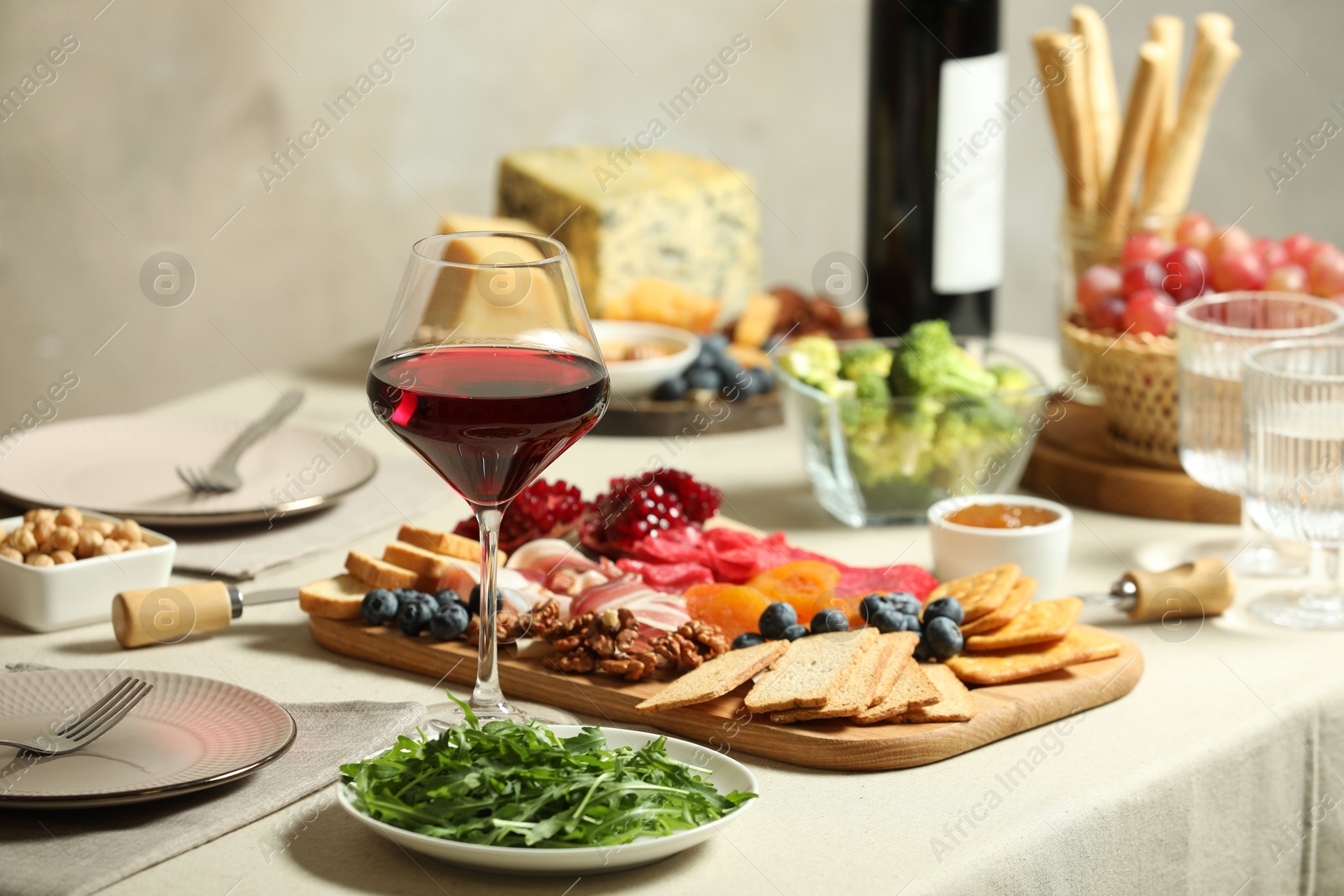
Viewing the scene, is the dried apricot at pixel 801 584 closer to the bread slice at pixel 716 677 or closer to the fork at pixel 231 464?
the bread slice at pixel 716 677

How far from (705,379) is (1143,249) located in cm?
60

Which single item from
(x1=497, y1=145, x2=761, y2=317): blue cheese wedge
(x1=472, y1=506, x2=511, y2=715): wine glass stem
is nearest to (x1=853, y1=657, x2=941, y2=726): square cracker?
(x1=472, y1=506, x2=511, y2=715): wine glass stem

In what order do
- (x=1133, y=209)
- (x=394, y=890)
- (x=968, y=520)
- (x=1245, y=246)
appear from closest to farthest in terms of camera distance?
(x=394, y=890) → (x=968, y=520) → (x=1245, y=246) → (x=1133, y=209)

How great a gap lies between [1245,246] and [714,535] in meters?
0.82

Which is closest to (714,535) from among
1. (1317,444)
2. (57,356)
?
(1317,444)

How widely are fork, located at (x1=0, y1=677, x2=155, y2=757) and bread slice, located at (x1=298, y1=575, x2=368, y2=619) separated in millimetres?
212

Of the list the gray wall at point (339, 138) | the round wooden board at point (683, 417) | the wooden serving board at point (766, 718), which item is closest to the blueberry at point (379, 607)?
the wooden serving board at point (766, 718)

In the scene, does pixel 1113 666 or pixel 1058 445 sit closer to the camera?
pixel 1113 666

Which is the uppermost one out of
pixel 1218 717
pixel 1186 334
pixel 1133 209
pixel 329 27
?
pixel 329 27

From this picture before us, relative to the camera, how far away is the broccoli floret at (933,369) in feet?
4.88

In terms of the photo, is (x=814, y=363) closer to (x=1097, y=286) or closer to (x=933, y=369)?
(x=933, y=369)

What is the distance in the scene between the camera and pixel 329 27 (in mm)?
3824

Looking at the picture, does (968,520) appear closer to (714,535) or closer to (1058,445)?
(714,535)

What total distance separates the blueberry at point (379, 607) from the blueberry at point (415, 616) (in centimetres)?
1
